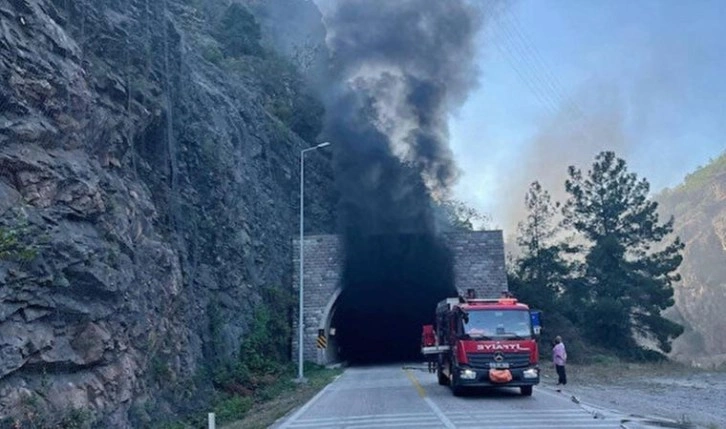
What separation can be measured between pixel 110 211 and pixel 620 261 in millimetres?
36285

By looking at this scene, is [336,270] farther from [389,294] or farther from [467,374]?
[467,374]

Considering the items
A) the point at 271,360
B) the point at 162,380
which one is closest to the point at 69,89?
the point at 162,380

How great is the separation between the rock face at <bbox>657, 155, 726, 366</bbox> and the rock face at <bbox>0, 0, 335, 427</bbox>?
6632cm

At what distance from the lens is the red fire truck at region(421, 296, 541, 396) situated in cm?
1928

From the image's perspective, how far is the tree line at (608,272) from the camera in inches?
1779

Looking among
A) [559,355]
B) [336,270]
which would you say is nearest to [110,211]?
[559,355]

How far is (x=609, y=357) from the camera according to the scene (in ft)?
141

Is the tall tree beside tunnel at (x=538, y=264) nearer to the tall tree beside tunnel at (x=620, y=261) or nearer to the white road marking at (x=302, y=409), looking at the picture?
the tall tree beside tunnel at (x=620, y=261)

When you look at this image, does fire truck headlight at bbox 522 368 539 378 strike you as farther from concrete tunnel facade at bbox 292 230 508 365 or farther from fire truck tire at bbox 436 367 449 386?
concrete tunnel facade at bbox 292 230 508 365

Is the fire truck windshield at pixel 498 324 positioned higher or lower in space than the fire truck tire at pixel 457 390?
higher

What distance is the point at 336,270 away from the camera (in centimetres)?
4344

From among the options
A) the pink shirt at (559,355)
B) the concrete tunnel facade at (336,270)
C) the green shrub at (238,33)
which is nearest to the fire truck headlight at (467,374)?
the pink shirt at (559,355)

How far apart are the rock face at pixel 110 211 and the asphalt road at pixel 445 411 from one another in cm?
409

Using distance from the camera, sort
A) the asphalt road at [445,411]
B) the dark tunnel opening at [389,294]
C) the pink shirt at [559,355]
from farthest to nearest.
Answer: the dark tunnel opening at [389,294]
the pink shirt at [559,355]
the asphalt road at [445,411]
